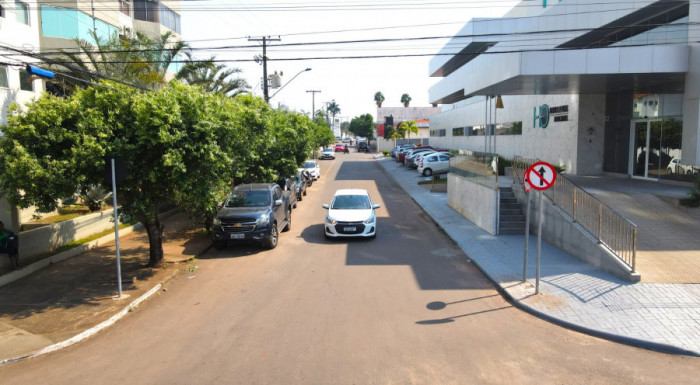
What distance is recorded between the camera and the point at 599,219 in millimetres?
10719

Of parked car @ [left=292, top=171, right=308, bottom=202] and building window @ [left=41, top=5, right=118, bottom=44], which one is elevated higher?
building window @ [left=41, top=5, right=118, bottom=44]

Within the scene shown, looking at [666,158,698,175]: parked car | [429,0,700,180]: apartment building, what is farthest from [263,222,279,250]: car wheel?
[666,158,698,175]: parked car

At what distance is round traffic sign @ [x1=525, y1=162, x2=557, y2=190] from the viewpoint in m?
9.01

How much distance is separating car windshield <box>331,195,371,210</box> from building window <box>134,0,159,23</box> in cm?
2209

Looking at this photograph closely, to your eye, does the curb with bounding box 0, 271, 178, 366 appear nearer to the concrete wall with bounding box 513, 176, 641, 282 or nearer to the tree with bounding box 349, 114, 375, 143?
the concrete wall with bounding box 513, 176, 641, 282

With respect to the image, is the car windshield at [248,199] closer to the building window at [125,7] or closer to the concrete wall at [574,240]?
the concrete wall at [574,240]

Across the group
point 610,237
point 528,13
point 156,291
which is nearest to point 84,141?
point 156,291

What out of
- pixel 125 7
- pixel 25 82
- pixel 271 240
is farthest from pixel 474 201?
pixel 125 7

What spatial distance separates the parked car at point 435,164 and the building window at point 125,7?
22.1 m

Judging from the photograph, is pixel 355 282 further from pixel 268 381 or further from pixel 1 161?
pixel 1 161

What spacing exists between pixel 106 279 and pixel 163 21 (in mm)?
25361

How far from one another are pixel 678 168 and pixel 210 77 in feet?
72.8

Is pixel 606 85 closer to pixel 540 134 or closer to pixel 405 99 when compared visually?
pixel 540 134

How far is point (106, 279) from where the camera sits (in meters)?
10.8
